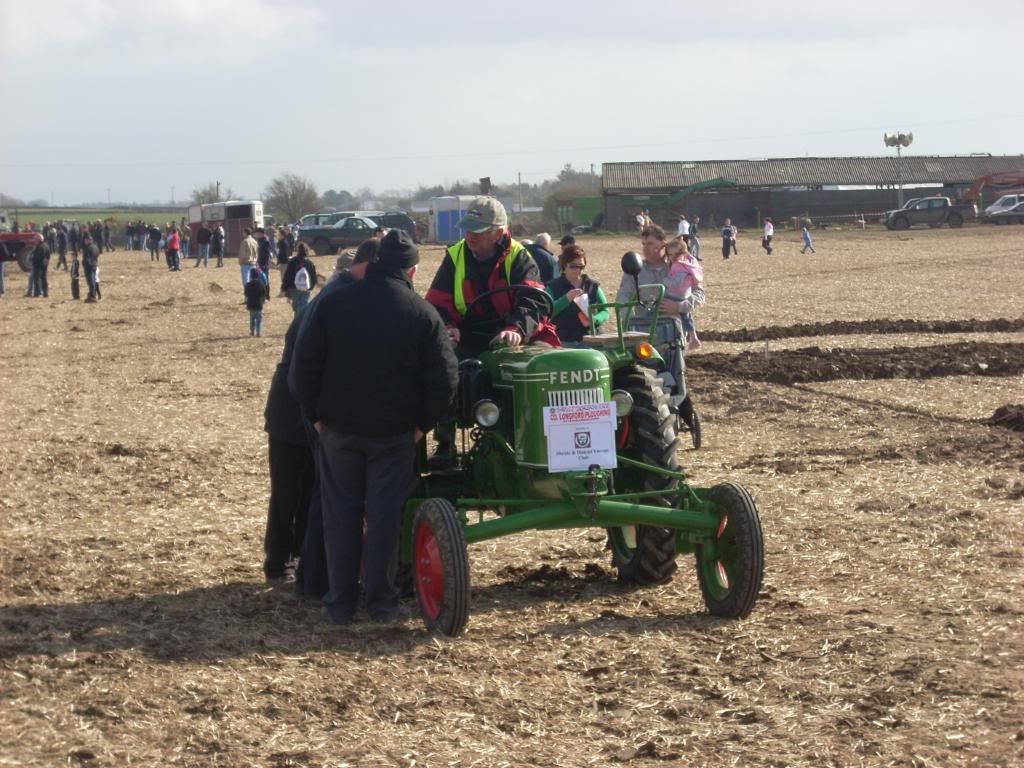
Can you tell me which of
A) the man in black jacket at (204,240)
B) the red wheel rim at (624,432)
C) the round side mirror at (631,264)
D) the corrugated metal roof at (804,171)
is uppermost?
the corrugated metal roof at (804,171)

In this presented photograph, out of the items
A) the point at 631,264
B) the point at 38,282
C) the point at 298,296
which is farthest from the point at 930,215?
the point at 631,264

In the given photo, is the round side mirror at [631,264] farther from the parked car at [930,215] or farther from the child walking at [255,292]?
the parked car at [930,215]

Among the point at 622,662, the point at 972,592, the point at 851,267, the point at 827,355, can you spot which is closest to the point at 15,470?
the point at 622,662

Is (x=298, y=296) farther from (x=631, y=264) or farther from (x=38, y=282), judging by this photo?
(x=38, y=282)

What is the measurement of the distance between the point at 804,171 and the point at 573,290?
258ft

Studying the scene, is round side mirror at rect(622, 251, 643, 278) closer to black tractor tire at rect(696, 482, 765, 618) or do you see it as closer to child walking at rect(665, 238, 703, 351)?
black tractor tire at rect(696, 482, 765, 618)

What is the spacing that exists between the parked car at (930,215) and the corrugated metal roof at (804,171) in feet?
62.9

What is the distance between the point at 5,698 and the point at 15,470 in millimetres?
5713

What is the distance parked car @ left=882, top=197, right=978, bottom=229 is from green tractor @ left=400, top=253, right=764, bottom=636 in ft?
194

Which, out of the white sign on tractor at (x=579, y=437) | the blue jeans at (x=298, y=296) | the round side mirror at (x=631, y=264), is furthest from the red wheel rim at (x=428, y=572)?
the blue jeans at (x=298, y=296)

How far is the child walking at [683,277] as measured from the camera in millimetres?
11625

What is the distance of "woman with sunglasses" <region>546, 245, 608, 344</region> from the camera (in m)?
10.6

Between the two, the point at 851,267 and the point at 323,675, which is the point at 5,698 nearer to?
the point at 323,675

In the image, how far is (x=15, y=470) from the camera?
10.9m
